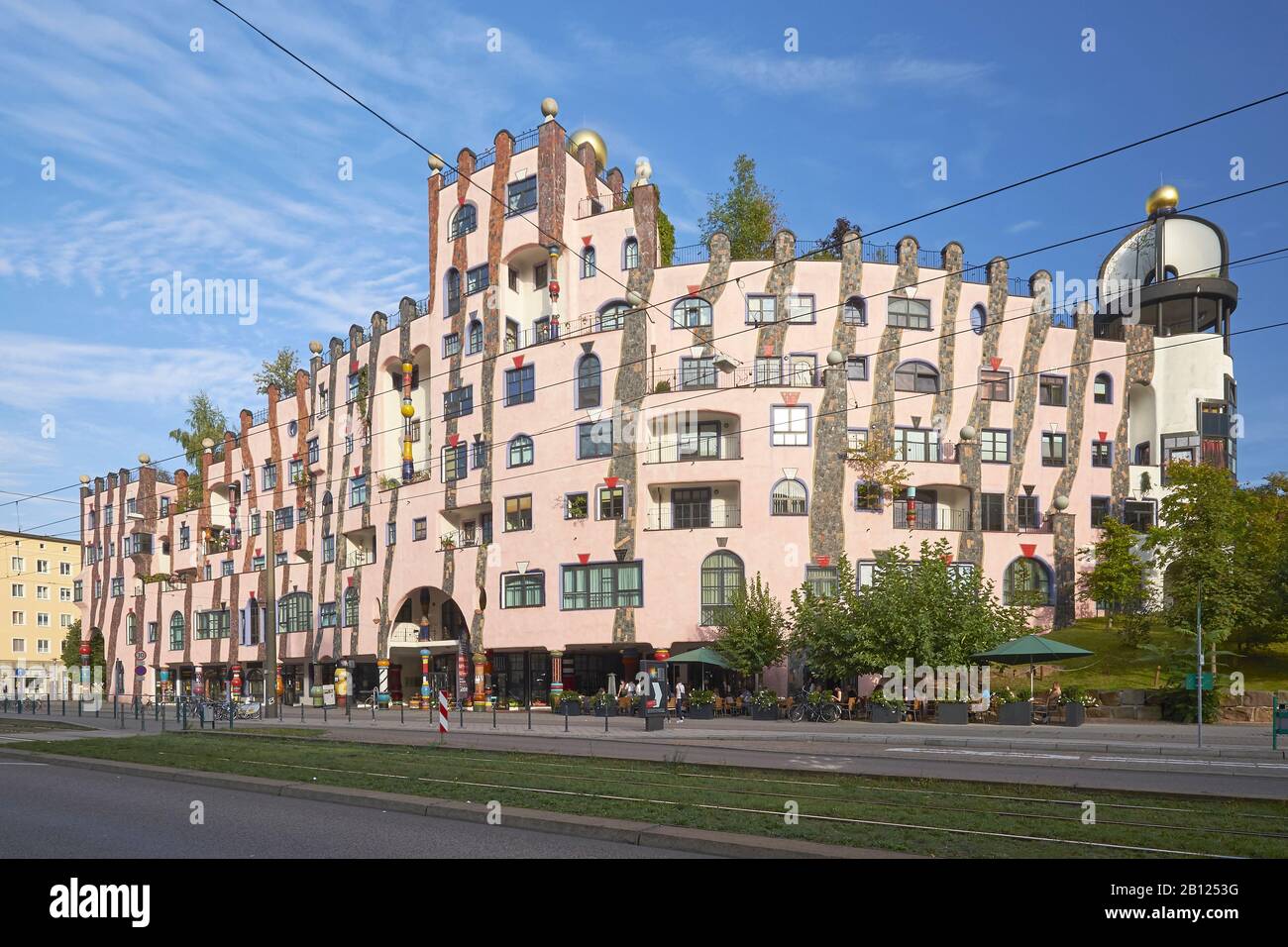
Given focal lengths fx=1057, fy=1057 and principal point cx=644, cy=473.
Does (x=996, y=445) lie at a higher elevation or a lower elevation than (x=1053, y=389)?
lower

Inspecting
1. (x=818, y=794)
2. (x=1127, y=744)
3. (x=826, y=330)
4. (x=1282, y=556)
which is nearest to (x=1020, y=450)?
(x=826, y=330)

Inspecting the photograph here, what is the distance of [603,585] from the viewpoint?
44625mm

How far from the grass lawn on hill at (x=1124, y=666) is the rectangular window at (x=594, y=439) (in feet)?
62.5

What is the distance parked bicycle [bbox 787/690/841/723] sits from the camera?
35.2 meters

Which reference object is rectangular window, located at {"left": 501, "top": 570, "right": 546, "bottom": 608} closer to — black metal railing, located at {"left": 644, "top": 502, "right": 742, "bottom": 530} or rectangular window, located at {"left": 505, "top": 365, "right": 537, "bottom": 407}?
black metal railing, located at {"left": 644, "top": 502, "right": 742, "bottom": 530}

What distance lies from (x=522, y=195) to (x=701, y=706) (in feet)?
86.7

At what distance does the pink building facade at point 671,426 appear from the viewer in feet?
143

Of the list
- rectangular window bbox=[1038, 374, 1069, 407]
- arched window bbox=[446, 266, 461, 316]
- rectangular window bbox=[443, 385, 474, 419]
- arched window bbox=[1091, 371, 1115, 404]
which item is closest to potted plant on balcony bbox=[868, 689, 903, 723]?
rectangular window bbox=[1038, 374, 1069, 407]

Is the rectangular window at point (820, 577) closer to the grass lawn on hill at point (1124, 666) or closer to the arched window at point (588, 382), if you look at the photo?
the grass lawn on hill at point (1124, 666)

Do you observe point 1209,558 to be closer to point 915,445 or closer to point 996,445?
point 996,445

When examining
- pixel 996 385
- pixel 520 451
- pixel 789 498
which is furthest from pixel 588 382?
pixel 996 385

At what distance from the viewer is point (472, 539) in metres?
51.2

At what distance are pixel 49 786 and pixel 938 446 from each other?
37.5 meters

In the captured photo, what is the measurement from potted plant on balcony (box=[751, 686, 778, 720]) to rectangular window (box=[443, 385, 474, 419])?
2142 cm
